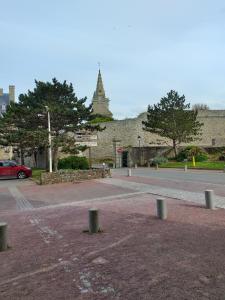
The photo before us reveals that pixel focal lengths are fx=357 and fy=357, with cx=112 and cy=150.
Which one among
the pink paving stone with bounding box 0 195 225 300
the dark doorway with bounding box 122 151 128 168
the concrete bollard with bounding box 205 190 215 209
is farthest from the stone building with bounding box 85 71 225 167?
the pink paving stone with bounding box 0 195 225 300

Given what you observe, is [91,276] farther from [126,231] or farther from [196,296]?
[126,231]

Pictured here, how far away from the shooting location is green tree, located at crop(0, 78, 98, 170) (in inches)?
1068

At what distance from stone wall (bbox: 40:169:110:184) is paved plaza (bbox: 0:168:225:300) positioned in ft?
35.2

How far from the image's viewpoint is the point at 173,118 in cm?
4428

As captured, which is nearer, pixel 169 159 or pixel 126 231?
pixel 126 231

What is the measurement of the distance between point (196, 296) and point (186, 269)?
0.88 meters

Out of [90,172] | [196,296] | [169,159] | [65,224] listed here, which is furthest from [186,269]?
[169,159]

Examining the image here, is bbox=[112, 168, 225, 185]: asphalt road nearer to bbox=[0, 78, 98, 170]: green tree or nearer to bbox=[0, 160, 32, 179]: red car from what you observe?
bbox=[0, 78, 98, 170]: green tree

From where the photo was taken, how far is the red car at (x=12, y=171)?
27297 millimetres

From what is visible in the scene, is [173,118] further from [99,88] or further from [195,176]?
[99,88]

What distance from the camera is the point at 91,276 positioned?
4949mm

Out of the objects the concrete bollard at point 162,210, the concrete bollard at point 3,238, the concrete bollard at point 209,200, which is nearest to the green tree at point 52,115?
the concrete bollard at point 209,200

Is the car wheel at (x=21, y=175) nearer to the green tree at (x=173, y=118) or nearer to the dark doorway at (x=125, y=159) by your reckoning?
the dark doorway at (x=125, y=159)

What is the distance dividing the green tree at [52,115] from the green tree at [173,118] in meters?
17.2
